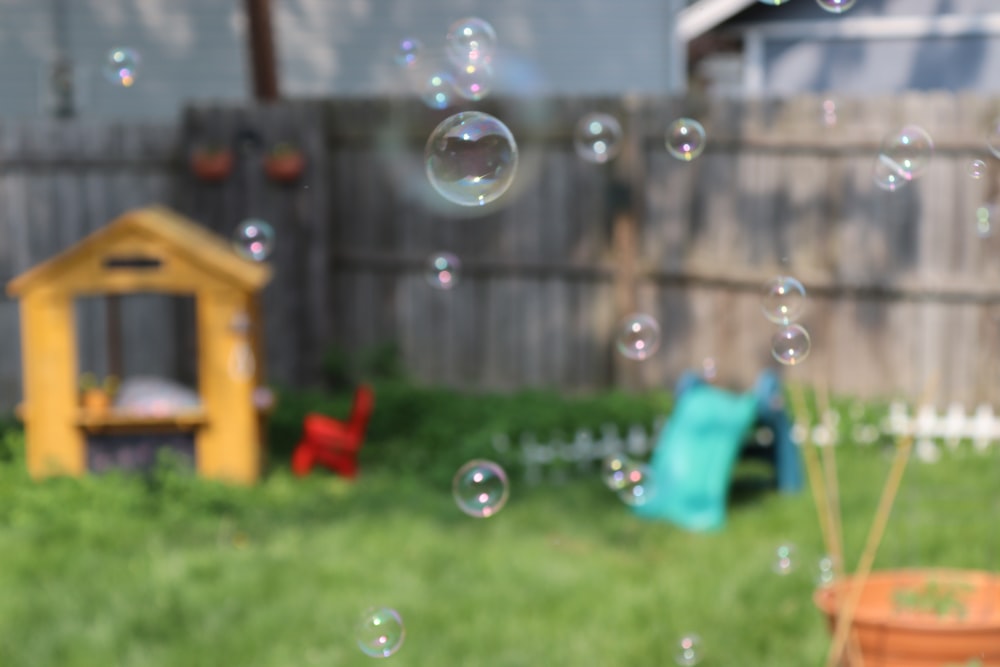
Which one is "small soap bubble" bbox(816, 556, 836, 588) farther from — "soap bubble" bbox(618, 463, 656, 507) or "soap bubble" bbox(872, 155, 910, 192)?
"soap bubble" bbox(872, 155, 910, 192)

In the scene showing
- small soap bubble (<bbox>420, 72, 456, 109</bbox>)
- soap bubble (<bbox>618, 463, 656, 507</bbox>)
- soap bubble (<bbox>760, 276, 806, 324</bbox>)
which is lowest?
soap bubble (<bbox>618, 463, 656, 507</bbox>)

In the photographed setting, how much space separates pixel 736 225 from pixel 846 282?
80cm

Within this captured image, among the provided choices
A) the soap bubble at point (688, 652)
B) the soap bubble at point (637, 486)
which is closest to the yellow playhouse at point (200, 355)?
the soap bubble at point (637, 486)

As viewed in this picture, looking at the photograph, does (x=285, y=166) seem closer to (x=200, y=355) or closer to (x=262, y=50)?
(x=262, y=50)

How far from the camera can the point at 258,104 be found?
9898mm

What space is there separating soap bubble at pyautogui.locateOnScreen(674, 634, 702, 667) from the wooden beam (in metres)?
7.25

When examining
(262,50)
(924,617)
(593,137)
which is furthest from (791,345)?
(262,50)

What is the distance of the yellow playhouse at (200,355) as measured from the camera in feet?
23.1

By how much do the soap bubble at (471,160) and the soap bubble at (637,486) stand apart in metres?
1.90

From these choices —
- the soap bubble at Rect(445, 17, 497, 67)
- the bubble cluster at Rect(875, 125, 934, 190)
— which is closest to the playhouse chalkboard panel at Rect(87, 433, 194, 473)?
the soap bubble at Rect(445, 17, 497, 67)

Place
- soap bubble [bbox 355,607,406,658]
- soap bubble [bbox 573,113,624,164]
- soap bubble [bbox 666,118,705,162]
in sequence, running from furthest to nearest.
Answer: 1. soap bubble [bbox 573,113,624,164]
2. soap bubble [bbox 666,118,705,162]
3. soap bubble [bbox 355,607,406,658]

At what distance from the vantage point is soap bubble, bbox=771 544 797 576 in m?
4.70

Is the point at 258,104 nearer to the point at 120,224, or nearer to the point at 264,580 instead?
the point at 120,224

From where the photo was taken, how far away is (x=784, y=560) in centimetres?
473
